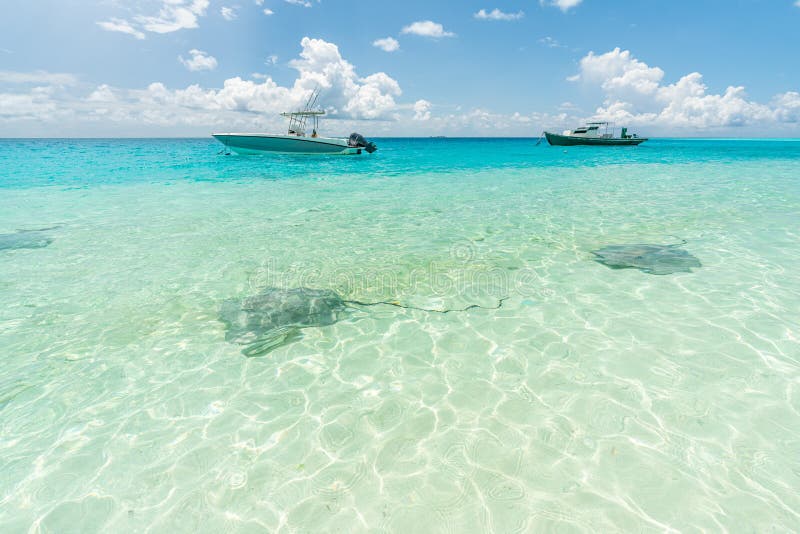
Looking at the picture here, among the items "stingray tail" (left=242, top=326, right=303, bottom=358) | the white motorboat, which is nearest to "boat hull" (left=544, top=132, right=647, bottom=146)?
the white motorboat

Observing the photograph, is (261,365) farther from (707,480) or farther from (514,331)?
(707,480)

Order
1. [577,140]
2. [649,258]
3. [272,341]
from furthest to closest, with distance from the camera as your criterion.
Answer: [577,140], [649,258], [272,341]

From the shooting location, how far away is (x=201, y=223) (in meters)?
12.7

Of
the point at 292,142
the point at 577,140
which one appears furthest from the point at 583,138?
the point at 292,142

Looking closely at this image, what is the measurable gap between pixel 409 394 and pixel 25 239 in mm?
12953

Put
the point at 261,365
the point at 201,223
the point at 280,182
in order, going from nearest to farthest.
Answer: the point at 261,365 < the point at 201,223 < the point at 280,182

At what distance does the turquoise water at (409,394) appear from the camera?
309 centimetres

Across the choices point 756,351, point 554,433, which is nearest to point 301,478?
point 554,433

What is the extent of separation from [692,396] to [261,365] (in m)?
5.09

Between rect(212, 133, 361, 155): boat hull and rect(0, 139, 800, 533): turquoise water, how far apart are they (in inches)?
1222

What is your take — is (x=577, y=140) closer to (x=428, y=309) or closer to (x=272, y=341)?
(x=428, y=309)

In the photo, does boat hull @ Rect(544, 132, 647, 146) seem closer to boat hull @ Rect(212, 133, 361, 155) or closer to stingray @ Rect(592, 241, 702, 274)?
boat hull @ Rect(212, 133, 361, 155)

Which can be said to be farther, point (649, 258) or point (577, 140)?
point (577, 140)

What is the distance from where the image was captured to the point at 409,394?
4.36 meters
